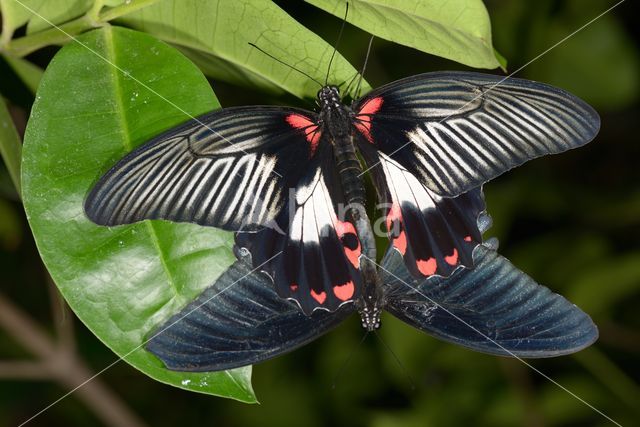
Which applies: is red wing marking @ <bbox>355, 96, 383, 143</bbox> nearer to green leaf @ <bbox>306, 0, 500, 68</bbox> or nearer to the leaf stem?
green leaf @ <bbox>306, 0, 500, 68</bbox>

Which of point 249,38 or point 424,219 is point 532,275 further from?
point 249,38

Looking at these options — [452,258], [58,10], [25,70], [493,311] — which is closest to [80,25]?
[58,10]

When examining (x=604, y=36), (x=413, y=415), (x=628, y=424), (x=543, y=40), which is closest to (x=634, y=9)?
(x=604, y=36)

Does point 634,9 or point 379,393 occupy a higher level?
point 634,9

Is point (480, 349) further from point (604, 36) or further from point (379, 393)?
point (604, 36)

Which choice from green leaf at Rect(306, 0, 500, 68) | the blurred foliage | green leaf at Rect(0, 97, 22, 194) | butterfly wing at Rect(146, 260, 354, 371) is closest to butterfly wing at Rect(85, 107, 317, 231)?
butterfly wing at Rect(146, 260, 354, 371)

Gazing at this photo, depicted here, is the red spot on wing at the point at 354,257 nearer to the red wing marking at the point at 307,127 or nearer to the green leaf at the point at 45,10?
the red wing marking at the point at 307,127

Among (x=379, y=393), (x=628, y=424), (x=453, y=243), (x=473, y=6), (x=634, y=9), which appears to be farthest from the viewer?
(x=634, y=9)

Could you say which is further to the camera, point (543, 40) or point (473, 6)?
point (543, 40)
